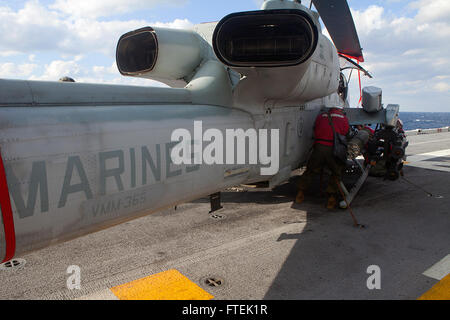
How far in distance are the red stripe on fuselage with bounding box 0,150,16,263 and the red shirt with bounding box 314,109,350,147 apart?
5008 mm

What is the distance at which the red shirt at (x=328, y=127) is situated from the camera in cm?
597

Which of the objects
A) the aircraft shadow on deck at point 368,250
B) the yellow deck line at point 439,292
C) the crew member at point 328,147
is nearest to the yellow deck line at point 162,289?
the aircraft shadow on deck at point 368,250

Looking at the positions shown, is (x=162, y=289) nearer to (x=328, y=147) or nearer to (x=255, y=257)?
(x=255, y=257)

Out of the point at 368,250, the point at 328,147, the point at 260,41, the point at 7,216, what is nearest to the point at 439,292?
the point at 368,250

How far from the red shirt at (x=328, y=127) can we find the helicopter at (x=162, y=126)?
0.17 meters

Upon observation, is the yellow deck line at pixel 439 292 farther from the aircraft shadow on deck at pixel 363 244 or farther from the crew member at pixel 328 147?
the crew member at pixel 328 147

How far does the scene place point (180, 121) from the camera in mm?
3346

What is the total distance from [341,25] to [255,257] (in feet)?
22.6

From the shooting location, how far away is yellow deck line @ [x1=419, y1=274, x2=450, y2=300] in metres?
3.28

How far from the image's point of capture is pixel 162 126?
3.13 meters

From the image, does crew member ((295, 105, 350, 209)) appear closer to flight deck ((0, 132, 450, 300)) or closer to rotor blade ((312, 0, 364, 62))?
flight deck ((0, 132, 450, 300))

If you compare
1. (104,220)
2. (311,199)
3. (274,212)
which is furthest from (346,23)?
(104,220)
